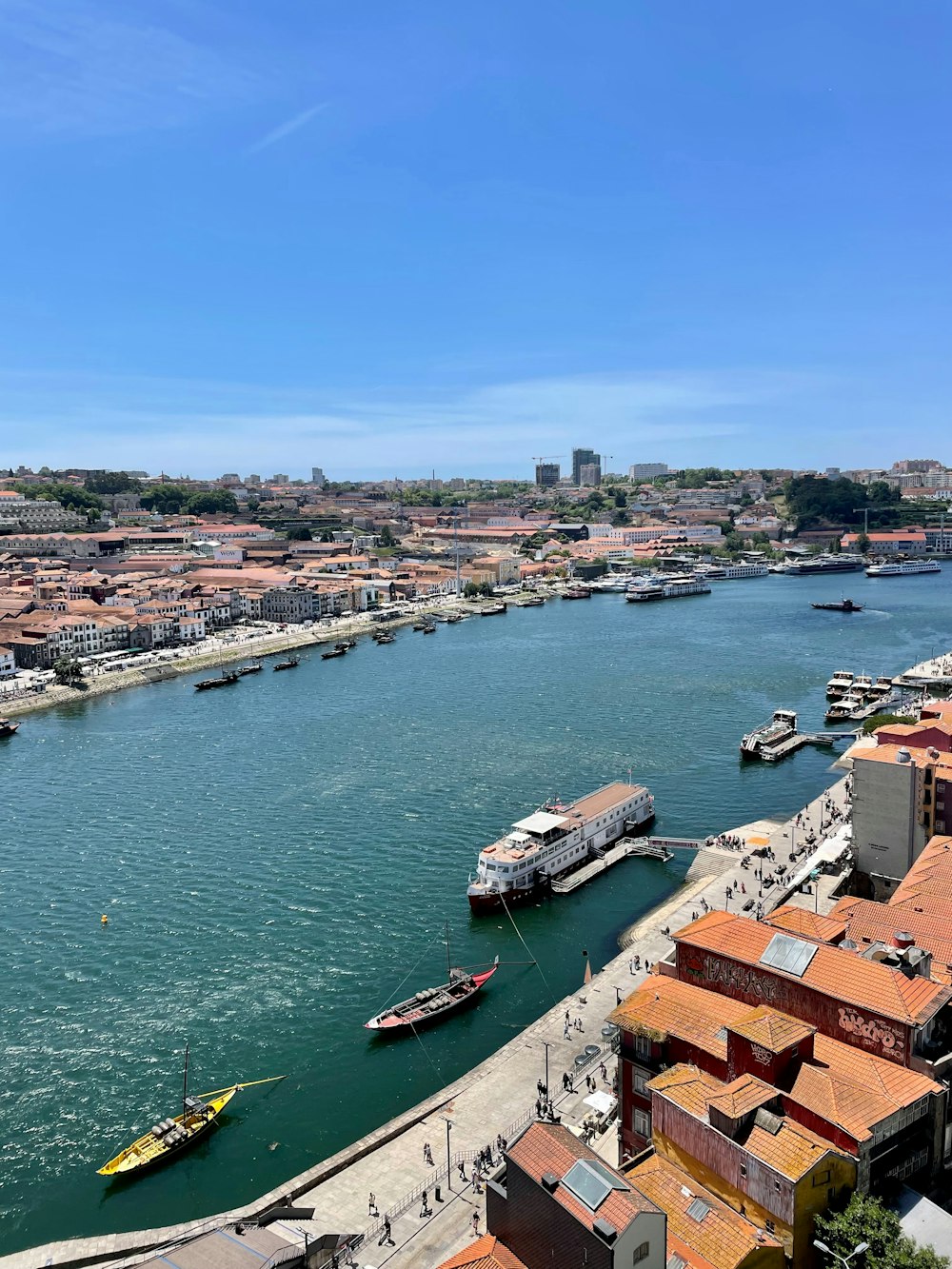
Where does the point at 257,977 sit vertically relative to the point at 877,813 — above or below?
below

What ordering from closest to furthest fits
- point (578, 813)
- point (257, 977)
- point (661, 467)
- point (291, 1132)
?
point (291, 1132) < point (257, 977) < point (578, 813) < point (661, 467)

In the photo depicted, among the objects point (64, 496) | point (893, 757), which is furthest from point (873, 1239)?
point (64, 496)

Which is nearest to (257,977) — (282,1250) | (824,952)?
(282,1250)

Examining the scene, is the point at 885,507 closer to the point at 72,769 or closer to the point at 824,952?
the point at 72,769

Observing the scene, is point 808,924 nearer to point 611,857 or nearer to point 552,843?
point 552,843

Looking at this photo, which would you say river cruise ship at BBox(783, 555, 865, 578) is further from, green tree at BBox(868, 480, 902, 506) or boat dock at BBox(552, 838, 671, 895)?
boat dock at BBox(552, 838, 671, 895)

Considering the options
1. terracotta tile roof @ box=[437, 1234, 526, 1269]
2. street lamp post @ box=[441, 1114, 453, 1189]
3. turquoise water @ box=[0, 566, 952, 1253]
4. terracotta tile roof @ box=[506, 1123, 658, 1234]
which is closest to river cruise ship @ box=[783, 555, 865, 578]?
turquoise water @ box=[0, 566, 952, 1253]

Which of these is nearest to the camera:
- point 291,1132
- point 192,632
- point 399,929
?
point 291,1132
